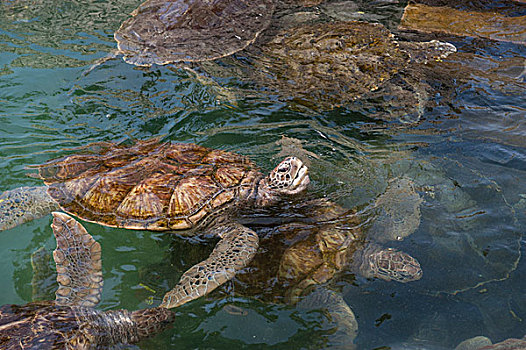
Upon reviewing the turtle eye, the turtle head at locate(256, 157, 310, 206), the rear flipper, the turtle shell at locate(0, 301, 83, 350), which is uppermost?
the turtle eye

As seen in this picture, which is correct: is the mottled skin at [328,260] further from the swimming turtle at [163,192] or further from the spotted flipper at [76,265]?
the spotted flipper at [76,265]

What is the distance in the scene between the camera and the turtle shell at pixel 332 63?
5.36m

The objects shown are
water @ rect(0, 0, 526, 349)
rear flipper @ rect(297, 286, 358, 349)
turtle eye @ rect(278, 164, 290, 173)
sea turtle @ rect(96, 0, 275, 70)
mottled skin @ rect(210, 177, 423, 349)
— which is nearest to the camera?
rear flipper @ rect(297, 286, 358, 349)

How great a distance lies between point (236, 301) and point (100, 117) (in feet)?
10.6

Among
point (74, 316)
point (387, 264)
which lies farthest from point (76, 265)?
point (387, 264)

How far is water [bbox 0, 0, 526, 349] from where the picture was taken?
301 centimetres

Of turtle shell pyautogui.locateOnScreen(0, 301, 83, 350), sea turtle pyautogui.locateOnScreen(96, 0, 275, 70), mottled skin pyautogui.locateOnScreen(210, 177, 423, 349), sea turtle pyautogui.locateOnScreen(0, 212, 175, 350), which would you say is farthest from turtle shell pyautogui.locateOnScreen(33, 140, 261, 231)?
sea turtle pyautogui.locateOnScreen(96, 0, 275, 70)

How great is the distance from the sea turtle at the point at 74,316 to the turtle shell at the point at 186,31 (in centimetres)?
339

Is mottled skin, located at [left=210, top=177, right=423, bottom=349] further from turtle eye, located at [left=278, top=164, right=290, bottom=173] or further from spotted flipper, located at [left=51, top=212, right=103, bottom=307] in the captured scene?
spotted flipper, located at [left=51, top=212, right=103, bottom=307]

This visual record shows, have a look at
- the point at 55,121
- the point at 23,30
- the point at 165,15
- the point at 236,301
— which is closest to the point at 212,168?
the point at 236,301

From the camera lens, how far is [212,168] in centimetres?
390

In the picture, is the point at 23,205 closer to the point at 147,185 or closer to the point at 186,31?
the point at 147,185

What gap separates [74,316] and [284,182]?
2.11 meters

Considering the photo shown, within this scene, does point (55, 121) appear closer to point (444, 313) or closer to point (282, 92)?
point (282, 92)
